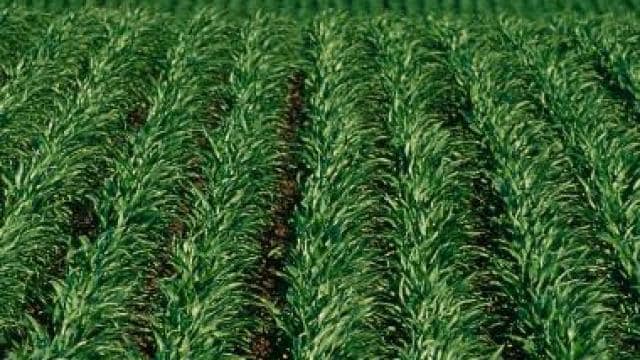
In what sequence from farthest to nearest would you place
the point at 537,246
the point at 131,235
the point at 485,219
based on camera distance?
the point at 485,219 → the point at 131,235 → the point at 537,246

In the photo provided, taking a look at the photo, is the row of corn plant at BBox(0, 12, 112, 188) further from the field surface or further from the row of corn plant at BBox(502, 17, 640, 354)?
the row of corn plant at BBox(502, 17, 640, 354)

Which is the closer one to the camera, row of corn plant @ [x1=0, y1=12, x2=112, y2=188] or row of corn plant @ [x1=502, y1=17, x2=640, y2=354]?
row of corn plant @ [x1=502, y1=17, x2=640, y2=354]

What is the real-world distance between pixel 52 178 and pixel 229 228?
2.06m

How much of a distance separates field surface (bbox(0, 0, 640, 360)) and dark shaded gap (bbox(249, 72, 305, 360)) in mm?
31

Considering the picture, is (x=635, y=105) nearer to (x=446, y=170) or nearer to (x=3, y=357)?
(x=446, y=170)

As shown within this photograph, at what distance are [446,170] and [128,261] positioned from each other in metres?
3.63

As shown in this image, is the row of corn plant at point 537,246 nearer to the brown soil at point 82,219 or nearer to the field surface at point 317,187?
the field surface at point 317,187

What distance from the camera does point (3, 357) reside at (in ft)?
24.6

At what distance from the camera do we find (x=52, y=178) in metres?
9.55

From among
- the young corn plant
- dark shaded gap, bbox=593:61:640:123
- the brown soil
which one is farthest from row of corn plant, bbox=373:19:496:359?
the young corn plant

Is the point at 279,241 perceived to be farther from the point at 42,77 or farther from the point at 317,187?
the point at 42,77

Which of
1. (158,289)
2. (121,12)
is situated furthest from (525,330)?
(121,12)

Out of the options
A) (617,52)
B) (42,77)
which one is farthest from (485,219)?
(42,77)

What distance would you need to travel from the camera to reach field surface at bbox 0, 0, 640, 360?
7.66 m
